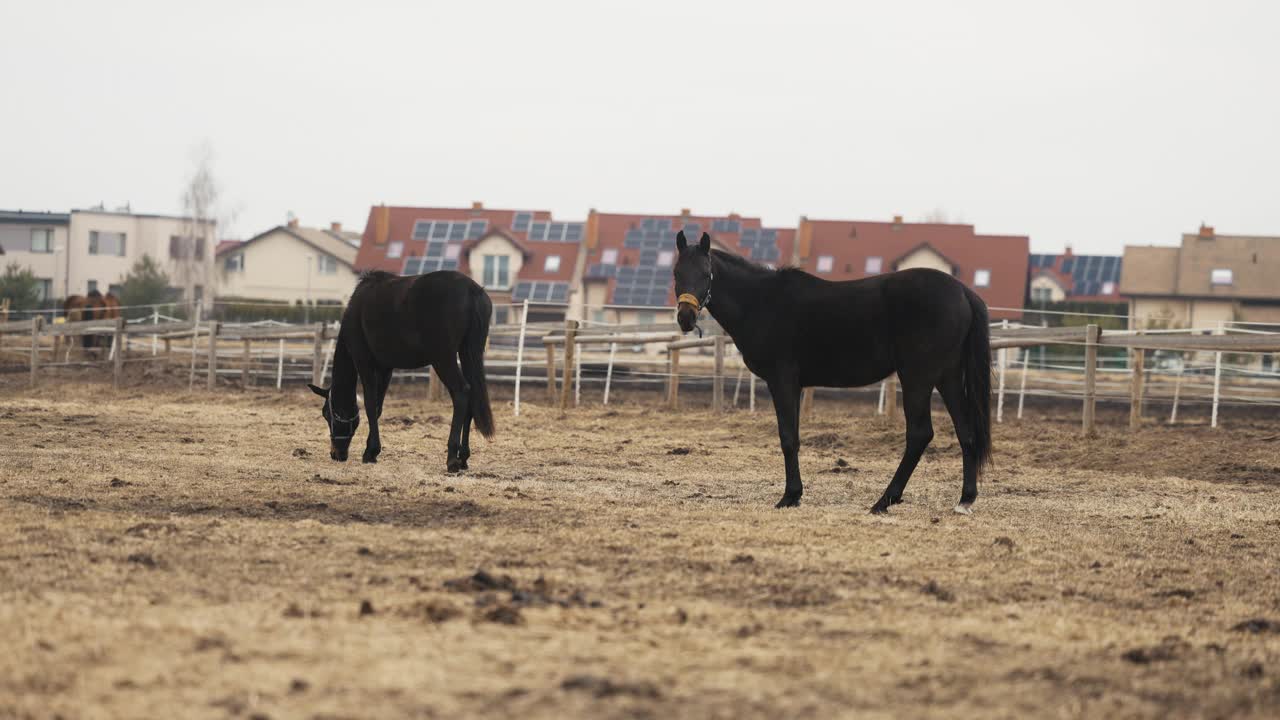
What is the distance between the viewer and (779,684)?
3.60m

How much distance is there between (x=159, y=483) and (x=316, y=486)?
0.89m

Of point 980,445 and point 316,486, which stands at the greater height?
point 980,445

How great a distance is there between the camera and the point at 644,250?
5691cm

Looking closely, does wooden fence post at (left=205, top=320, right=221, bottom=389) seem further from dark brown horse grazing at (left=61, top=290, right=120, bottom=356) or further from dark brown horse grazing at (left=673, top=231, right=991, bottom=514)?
dark brown horse grazing at (left=673, top=231, right=991, bottom=514)

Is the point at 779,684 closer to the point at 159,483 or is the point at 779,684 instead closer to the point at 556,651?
the point at 556,651

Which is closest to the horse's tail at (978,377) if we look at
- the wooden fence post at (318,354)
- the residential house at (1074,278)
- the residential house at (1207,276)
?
the wooden fence post at (318,354)

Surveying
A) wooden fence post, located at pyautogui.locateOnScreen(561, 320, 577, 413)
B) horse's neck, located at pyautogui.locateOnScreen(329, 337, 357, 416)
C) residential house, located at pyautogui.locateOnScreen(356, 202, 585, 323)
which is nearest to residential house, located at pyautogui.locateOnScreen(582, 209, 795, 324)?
residential house, located at pyautogui.locateOnScreen(356, 202, 585, 323)

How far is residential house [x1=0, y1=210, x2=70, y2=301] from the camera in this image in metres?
67.0

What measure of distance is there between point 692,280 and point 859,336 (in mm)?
1044

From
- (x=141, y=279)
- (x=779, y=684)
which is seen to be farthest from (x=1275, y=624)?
(x=141, y=279)

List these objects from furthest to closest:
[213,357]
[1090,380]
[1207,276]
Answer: [1207,276], [213,357], [1090,380]

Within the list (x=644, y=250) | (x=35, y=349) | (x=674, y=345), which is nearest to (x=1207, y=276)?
(x=644, y=250)

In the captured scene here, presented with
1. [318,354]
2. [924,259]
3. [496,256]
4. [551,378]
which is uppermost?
[924,259]

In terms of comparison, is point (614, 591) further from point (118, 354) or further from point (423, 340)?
point (118, 354)
